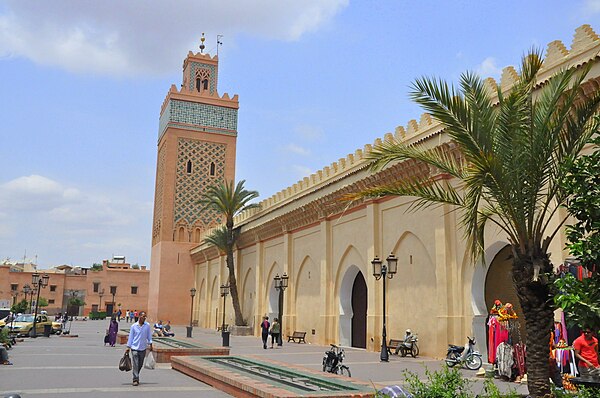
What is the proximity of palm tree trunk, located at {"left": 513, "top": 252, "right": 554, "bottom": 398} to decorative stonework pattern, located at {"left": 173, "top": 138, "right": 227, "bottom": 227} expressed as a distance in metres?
32.3

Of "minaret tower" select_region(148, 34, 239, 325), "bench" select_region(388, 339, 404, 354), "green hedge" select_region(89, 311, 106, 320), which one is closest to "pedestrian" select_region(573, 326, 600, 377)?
"bench" select_region(388, 339, 404, 354)

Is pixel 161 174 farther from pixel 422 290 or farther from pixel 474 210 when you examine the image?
pixel 474 210

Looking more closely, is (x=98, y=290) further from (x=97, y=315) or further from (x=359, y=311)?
(x=359, y=311)

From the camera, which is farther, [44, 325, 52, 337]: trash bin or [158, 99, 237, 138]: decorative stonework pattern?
[158, 99, 237, 138]: decorative stonework pattern

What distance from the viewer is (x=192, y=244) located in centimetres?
3891

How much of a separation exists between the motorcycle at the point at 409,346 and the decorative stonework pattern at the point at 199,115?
2681cm

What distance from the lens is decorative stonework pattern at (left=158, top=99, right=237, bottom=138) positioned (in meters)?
39.2

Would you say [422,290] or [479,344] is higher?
[422,290]

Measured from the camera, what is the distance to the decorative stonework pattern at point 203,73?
40719 mm

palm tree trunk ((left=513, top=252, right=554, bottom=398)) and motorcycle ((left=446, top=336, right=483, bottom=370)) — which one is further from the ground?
palm tree trunk ((left=513, top=252, right=554, bottom=398))

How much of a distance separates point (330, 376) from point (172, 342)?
1012 cm

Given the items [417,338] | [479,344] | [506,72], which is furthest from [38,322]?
[506,72]

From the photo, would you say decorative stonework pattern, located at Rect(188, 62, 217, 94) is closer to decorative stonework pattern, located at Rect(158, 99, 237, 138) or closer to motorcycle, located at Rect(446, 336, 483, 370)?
decorative stonework pattern, located at Rect(158, 99, 237, 138)

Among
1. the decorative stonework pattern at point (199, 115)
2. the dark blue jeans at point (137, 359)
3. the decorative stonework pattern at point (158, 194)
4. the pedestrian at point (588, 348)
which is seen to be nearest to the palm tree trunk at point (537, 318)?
the pedestrian at point (588, 348)
